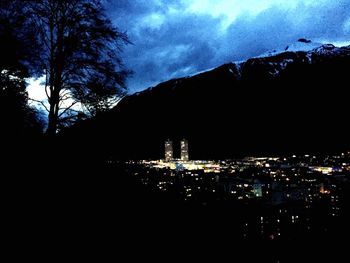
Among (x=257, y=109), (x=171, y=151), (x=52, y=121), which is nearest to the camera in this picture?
Result: (x=52, y=121)

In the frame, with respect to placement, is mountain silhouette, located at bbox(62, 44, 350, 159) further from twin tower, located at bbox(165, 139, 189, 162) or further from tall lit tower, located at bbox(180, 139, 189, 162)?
tall lit tower, located at bbox(180, 139, 189, 162)

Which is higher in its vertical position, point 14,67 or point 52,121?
point 14,67

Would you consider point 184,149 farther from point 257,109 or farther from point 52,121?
point 52,121

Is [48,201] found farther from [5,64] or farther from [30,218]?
[5,64]

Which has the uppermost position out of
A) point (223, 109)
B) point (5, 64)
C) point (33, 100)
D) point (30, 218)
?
point (223, 109)

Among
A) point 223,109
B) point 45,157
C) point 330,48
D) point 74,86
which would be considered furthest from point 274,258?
point 330,48

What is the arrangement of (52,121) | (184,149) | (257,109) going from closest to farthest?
(52,121), (184,149), (257,109)

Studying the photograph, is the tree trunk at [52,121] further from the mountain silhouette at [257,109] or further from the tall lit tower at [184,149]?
the tall lit tower at [184,149]

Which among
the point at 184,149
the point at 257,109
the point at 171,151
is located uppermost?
the point at 257,109

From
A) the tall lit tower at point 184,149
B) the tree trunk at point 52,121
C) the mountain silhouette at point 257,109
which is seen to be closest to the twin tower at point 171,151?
the tall lit tower at point 184,149

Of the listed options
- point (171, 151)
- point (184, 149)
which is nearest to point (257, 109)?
point (184, 149)

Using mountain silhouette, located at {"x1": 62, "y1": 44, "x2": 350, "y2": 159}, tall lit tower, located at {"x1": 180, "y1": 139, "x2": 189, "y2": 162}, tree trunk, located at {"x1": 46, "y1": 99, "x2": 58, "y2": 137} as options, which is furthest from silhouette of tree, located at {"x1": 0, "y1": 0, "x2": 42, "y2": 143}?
tall lit tower, located at {"x1": 180, "y1": 139, "x2": 189, "y2": 162}
